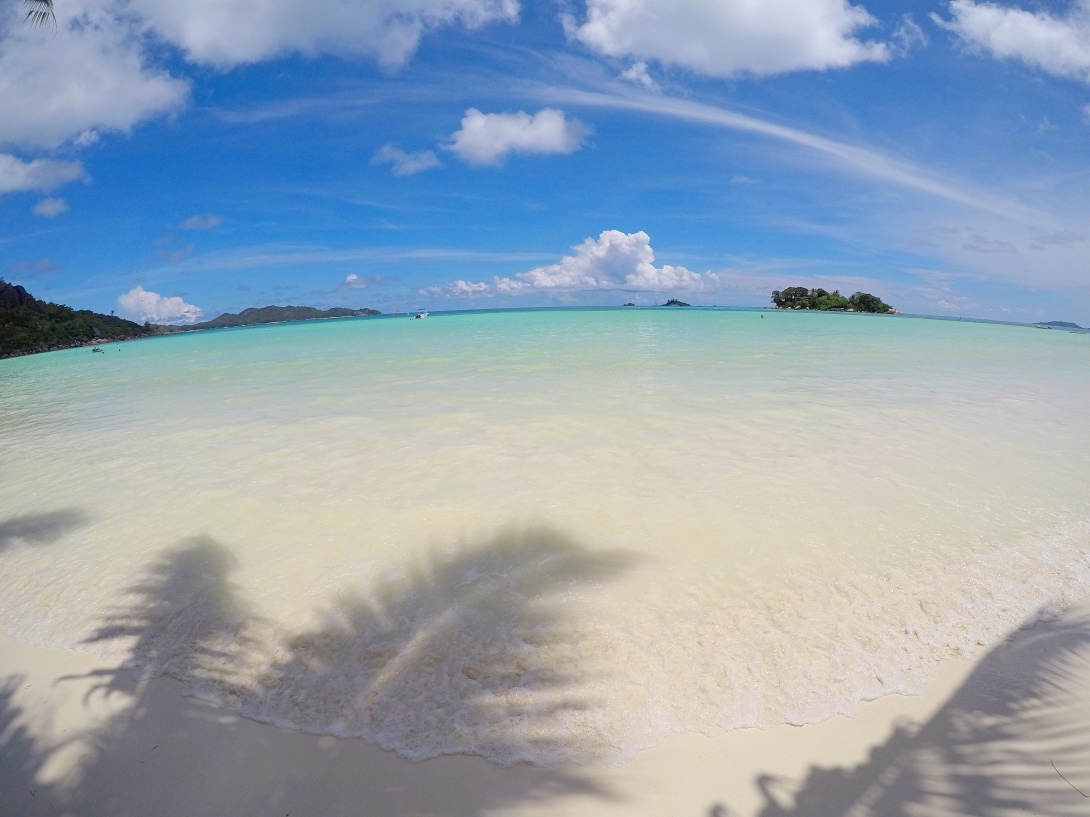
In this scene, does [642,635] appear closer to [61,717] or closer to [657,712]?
[657,712]

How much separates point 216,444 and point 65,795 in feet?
20.4

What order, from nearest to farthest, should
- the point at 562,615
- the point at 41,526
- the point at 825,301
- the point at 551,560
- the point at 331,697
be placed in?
the point at 331,697 → the point at 562,615 → the point at 551,560 → the point at 41,526 → the point at 825,301

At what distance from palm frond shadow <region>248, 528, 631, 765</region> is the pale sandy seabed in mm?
17

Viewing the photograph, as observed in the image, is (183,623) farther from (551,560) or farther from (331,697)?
(551,560)

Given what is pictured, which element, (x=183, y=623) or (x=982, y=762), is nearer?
(x=982, y=762)

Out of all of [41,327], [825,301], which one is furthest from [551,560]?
[825,301]

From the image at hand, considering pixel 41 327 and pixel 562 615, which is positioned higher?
pixel 41 327


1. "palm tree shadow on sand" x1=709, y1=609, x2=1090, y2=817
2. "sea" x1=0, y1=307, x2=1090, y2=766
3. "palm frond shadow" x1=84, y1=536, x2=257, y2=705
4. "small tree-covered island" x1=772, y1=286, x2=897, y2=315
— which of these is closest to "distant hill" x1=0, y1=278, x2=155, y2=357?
"sea" x1=0, y1=307, x2=1090, y2=766

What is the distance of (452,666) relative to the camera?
3.19 metres

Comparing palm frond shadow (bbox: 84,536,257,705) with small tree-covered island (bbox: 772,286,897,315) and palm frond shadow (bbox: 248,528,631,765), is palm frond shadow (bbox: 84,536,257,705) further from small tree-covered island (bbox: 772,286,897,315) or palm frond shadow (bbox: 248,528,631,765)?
small tree-covered island (bbox: 772,286,897,315)

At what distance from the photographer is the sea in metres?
3.01

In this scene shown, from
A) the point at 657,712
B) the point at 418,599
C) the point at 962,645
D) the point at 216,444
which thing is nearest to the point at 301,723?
the point at 418,599

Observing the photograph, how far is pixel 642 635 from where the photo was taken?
11.1ft

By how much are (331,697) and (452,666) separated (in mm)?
696
